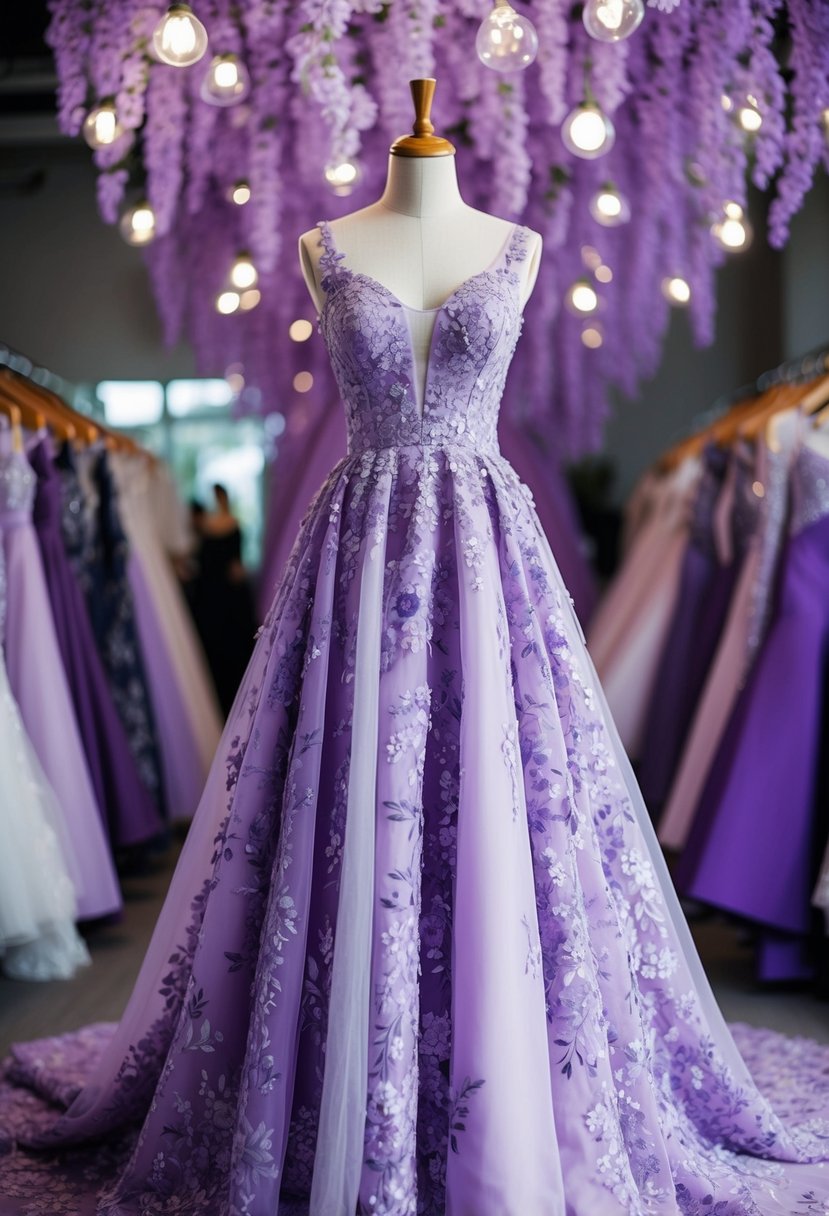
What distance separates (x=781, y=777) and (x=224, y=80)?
6.74ft

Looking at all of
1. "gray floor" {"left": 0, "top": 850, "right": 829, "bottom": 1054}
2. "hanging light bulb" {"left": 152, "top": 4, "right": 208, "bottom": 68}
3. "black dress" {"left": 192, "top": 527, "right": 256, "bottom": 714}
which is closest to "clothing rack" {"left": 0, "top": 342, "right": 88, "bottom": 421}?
Answer: "black dress" {"left": 192, "top": 527, "right": 256, "bottom": 714}

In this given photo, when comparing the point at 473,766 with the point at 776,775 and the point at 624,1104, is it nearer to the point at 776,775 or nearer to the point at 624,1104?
the point at 624,1104

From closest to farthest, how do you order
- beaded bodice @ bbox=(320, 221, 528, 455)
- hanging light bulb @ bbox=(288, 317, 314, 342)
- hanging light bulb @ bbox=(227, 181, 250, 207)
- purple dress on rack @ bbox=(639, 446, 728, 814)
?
1. beaded bodice @ bbox=(320, 221, 528, 455)
2. hanging light bulb @ bbox=(227, 181, 250, 207)
3. purple dress on rack @ bbox=(639, 446, 728, 814)
4. hanging light bulb @ bbox=(288, 317, 314, 342)

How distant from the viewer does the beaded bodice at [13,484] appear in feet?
11.7

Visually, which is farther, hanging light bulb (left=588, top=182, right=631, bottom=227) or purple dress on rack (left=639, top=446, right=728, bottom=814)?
purple dress on rack (left=639, top=446, right=728, bottom=814)

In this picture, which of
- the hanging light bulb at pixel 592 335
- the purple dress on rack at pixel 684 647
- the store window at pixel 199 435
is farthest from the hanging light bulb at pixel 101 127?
the store window at pixel 199 435

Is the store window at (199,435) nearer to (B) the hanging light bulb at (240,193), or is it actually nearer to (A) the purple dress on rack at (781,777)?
(B) the hanging light bulb at (240,193)

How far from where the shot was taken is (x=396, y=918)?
1773 mm

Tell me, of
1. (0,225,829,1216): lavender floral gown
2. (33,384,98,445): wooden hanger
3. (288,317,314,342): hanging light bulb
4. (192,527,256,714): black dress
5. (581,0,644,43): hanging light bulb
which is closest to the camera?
(0,225,829,1216): lavender floral gown

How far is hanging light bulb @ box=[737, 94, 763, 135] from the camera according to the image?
2926 millimetres

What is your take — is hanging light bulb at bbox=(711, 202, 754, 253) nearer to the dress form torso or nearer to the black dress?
the dress form torso

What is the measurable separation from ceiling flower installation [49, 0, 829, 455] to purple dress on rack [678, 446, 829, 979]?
79 cm

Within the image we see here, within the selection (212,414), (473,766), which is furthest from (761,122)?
(212,414)

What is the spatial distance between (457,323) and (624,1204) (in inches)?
51.1
